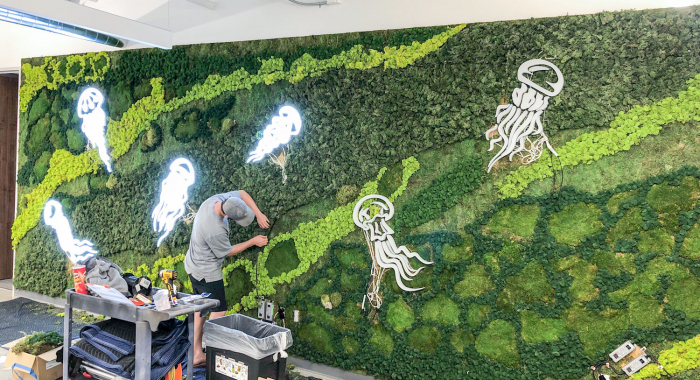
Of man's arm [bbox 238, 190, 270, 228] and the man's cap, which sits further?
man's arm [bbox 238, 190, 270, 228]

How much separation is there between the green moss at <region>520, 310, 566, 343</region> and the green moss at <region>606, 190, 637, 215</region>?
831mm

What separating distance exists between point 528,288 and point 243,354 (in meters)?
2.07

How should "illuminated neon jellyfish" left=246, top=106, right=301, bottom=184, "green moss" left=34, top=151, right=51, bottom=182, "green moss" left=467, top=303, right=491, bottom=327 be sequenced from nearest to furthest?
"green moss" left=467, top=303, right=491, bottom=327
"illuminated neon jellyfish" left=246, top=106, right=301, bottom=184
"green moss" left=34, top=151, right=51, bottom=182

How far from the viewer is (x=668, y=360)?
10.6 feet

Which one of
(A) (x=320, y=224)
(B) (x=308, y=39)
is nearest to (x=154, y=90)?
(B) (x=308, y=39)

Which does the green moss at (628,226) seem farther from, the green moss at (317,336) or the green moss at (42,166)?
the green moss at (42,166)

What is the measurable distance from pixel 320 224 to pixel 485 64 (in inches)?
72.1

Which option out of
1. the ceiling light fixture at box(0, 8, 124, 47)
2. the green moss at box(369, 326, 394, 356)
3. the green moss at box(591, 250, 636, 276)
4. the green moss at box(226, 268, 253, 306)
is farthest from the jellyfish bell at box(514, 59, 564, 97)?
the ceiling light fixture at box(0, 8, 124, 47)

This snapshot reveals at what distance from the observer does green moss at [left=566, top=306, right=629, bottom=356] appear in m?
3.34

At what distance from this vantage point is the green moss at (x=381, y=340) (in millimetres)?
4027

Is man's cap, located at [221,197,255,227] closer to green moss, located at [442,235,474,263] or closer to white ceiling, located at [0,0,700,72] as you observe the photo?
white ceiling, located at [0,0,700,72]

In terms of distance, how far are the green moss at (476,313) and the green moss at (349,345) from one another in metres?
0.98

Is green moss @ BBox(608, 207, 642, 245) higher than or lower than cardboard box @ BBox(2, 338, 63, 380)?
higher

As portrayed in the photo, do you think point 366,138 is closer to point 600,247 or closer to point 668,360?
point 600,247
